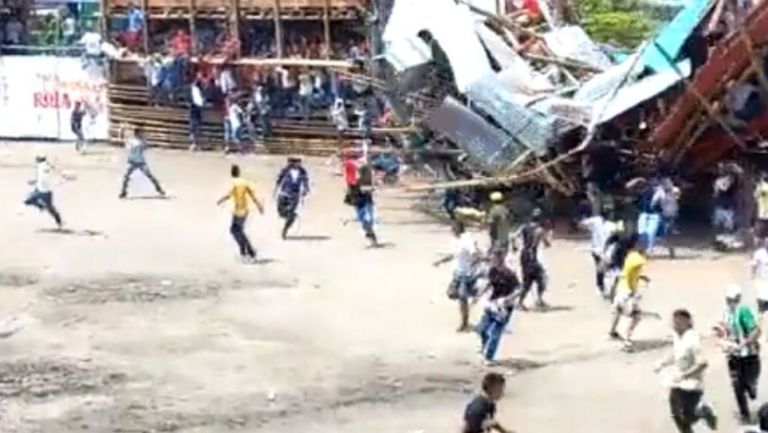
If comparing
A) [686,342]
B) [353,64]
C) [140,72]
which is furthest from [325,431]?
→ [140,72]

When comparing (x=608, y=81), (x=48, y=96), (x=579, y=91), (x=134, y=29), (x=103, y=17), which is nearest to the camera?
(x=608, y=81)

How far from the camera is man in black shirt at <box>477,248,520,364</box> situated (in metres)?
17.9

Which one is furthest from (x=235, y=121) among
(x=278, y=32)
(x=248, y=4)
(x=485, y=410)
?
(x=485, y=410)

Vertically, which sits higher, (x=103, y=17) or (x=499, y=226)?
(x=103, y=17)

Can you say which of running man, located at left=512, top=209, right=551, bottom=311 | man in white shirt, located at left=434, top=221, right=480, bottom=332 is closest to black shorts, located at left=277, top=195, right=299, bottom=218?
running man, located at left=512, top=209, right=551, bottom=311

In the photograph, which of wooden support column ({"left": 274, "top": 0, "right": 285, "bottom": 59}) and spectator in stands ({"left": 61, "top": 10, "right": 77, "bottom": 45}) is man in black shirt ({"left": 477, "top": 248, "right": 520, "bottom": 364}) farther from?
spectator in stands ({"left": 61, "top": 10, "right": 77, "bottom": 45})

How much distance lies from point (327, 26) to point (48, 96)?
708 cm

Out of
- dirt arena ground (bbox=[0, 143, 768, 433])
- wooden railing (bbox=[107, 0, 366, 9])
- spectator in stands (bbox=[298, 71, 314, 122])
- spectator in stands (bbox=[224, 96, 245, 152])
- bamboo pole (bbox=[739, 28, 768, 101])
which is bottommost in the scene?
dirt arena ground (bbox=[0, 143, 768, 433])

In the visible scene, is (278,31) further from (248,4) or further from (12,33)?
(12,33)

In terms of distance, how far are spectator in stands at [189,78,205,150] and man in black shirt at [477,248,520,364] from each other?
17.8 metres

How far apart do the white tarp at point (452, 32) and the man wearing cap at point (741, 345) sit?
37.3ft

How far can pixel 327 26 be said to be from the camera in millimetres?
34375

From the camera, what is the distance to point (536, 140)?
25.6m

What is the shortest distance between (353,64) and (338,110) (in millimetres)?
1056
